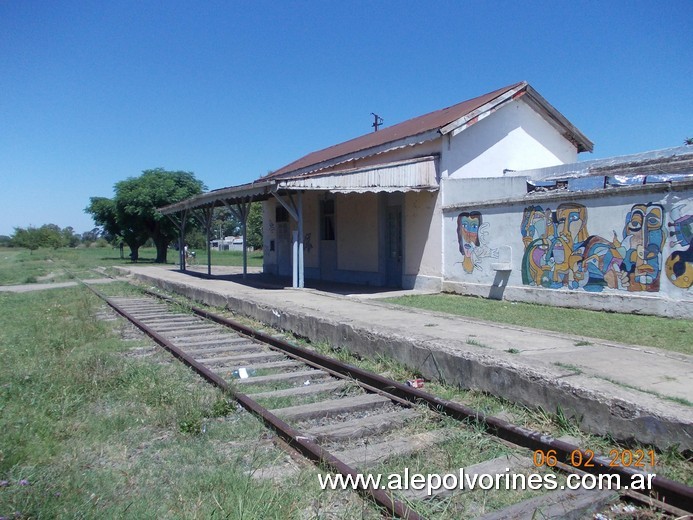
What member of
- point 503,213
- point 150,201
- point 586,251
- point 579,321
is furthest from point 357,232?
point 150,201

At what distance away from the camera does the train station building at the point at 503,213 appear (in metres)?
10.1

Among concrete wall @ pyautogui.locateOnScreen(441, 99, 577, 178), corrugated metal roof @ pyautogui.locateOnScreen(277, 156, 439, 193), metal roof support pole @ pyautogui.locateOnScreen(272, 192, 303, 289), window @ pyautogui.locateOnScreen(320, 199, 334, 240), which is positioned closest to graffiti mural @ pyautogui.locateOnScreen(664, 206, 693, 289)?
corrugated metal roof @ pyautogui.locateOnScreen(277, 156, 439, 193)

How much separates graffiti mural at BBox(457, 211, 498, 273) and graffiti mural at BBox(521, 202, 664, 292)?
1.17 meters

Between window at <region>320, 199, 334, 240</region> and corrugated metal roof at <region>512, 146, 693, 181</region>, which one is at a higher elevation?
corrugated metal roof at <region>512, 146, 693, 181</region>

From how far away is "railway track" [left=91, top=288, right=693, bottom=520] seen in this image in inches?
134

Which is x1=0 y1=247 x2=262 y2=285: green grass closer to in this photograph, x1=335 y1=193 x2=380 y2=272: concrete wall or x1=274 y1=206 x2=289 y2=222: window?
x1=274 y1=206 x2=289 y2=222: window

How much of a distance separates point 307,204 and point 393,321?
39.7 feet

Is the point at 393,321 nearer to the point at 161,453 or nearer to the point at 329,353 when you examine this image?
the point at 329,353

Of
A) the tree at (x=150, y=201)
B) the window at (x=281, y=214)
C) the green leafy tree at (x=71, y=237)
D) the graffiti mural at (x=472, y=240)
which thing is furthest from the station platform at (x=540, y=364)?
the green leafy tree at (x=71, y=237)

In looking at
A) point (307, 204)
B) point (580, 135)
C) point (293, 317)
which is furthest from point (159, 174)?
point (293, 317)

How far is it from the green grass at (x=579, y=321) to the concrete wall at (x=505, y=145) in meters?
4.32

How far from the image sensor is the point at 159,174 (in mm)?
40250

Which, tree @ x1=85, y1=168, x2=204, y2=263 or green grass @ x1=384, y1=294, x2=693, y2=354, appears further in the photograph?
tree @ x1=85, y1=168, x2=204, y2=263

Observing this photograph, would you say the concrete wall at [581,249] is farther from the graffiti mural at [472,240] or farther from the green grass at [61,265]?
the green grass at [61,265]
